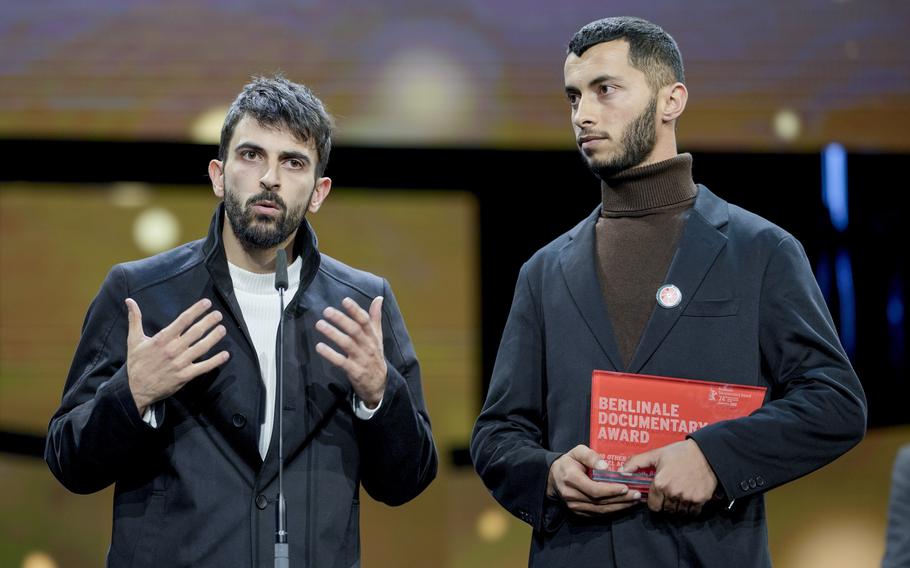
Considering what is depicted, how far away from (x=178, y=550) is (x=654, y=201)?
1278 millimetres

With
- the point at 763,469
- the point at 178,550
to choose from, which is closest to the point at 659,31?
the point at 763,469

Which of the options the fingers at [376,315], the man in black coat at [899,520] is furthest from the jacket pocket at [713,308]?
the man in black coat at [899,520]

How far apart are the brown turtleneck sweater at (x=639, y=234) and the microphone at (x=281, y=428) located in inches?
27.2

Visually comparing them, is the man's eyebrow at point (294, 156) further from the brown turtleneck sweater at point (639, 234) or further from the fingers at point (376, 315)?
the brown turtleneck sweater at point (639, 234)

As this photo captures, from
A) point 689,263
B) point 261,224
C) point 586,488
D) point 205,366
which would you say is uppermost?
point 261,224

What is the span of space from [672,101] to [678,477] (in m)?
0.86

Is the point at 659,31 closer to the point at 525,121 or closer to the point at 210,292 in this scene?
the point at 210,292

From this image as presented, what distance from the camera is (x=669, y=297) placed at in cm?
243

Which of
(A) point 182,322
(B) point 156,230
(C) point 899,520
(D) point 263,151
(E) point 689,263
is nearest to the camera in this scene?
(A) point 182,322

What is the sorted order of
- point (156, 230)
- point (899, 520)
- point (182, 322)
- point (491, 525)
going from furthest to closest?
point (491, 525)
point (156, 230)
point (899, 520)
point (182, 322)

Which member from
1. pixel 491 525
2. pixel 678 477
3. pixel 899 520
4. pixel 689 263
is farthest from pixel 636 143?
pixel 491 525

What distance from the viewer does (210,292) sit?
8.81ft

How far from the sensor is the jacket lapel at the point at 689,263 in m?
2.40

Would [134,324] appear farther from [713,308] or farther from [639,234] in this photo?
[713,308]
